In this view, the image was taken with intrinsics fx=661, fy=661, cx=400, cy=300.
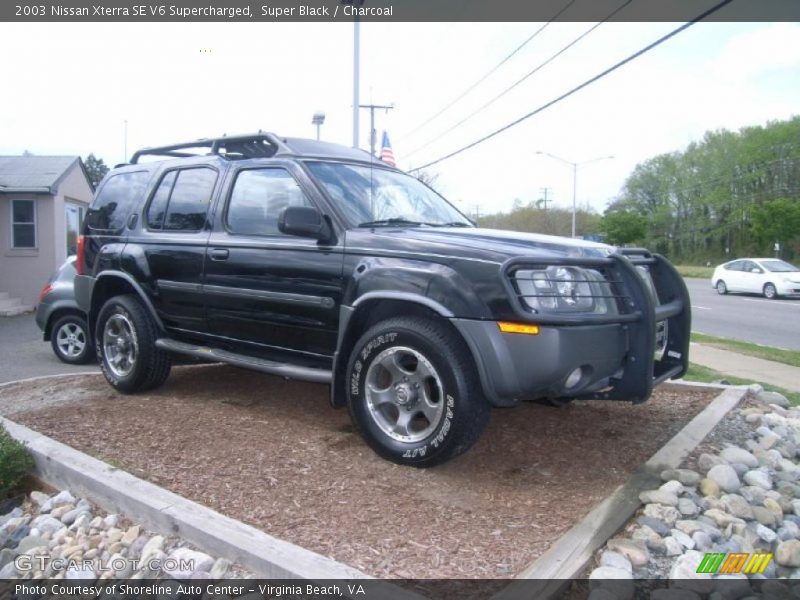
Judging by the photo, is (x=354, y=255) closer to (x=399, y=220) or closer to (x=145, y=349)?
(x=399, y=220)

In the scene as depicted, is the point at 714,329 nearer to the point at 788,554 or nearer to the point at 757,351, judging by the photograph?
the point at 757,351

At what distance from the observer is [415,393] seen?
12.2 ft

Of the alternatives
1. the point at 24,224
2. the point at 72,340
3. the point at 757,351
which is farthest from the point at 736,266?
the point at 72,340

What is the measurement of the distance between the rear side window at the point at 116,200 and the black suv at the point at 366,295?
21 millimetres

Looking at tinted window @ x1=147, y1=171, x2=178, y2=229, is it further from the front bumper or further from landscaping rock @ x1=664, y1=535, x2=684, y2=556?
landscaping rock @ x1=664, y1=535, x2=684, y2=556

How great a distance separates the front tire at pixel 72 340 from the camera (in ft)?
26.3

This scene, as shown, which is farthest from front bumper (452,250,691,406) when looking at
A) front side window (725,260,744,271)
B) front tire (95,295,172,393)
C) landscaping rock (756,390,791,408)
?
front side window (725,260,744,271)

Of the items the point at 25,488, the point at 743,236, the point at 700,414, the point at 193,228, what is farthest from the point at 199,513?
the point at 743,236

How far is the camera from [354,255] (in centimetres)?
406

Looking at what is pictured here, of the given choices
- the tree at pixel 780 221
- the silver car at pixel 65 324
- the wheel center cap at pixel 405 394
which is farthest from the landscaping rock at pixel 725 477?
the tree at pixel 780 221

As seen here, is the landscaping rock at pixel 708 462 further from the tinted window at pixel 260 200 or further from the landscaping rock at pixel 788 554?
the tinted window at pixel 260 200

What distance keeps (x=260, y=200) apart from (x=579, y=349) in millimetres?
2531

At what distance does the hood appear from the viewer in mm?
3578

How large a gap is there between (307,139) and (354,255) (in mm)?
1501
